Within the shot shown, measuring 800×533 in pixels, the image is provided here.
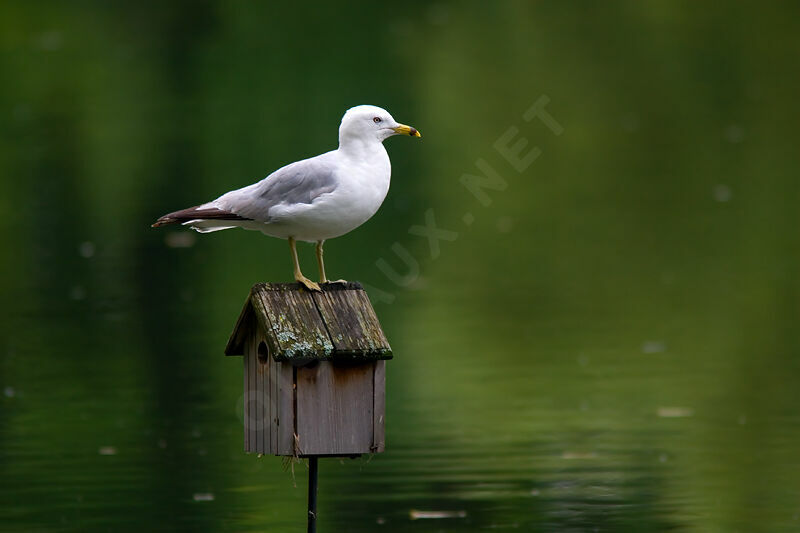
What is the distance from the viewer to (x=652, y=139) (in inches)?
761

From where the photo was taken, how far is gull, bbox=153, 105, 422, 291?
204 inches

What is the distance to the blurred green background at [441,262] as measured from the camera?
8.52 metres

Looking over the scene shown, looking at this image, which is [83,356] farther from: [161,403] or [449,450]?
[449,450]

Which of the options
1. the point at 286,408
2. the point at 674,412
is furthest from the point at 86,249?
the point at 286,408

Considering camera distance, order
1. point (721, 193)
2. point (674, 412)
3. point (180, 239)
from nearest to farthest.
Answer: point (674, 412) → point (180, 239) → point (721, 193)

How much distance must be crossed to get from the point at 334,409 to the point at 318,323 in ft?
1.08

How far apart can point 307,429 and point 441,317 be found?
6.87 meters

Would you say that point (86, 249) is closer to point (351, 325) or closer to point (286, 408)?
point (286, 408)

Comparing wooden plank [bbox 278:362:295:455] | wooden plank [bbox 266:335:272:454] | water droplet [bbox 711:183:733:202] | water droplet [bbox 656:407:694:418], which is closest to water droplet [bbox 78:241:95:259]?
water droplet [bbox 711:183:733:202]

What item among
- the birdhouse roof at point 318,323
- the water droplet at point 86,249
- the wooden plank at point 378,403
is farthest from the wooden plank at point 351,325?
the water droplet at point 86,249

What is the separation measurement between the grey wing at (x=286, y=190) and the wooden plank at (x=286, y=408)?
54 cm

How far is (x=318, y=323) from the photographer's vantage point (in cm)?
531

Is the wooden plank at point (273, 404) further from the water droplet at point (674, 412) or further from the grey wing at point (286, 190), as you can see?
the water droplet at point (674, 412)

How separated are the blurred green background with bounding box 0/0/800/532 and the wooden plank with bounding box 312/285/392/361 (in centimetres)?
265
